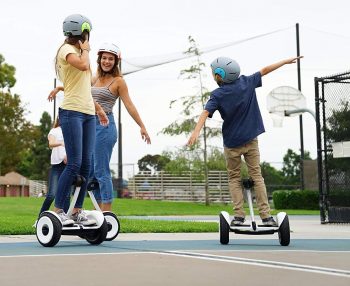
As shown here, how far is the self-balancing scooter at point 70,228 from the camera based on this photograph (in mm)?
5367

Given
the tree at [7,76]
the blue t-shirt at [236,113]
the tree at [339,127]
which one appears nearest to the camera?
the blue t-shirt at [236,113]

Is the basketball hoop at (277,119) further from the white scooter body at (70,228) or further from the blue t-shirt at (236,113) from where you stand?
the white scooter body at (70,228)

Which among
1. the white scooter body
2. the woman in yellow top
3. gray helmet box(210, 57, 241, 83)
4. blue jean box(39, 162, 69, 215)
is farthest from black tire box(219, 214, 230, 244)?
blue jean box(39, 162, 69, 215)

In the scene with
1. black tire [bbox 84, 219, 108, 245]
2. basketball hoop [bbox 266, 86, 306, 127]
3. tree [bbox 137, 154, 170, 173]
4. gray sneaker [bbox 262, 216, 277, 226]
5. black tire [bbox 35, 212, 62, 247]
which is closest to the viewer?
black tire [bbox 35, 212, 62, 247]

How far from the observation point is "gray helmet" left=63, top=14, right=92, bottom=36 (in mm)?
5688

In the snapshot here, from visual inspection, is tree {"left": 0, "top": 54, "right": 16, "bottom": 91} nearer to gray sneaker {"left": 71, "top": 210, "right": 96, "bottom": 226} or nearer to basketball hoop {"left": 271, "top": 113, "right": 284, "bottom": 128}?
basketball hoop {"left": 271, "top": 113, "right": 284, "bottom": 128}

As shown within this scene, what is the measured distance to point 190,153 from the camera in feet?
90.3

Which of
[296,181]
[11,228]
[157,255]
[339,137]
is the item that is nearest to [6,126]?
[296,181]

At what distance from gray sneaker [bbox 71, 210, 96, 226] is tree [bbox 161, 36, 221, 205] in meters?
19.9

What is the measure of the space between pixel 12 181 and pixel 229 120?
4332cm

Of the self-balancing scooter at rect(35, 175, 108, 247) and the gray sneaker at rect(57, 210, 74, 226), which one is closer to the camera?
the self-balancing scooter at rect(35, 175, 108, 247)

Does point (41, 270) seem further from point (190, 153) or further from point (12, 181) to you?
point (12, 181)

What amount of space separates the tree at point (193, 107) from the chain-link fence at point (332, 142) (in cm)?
1435

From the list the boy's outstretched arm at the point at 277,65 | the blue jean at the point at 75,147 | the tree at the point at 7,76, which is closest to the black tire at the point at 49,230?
the blue jean at the point at 75,147
